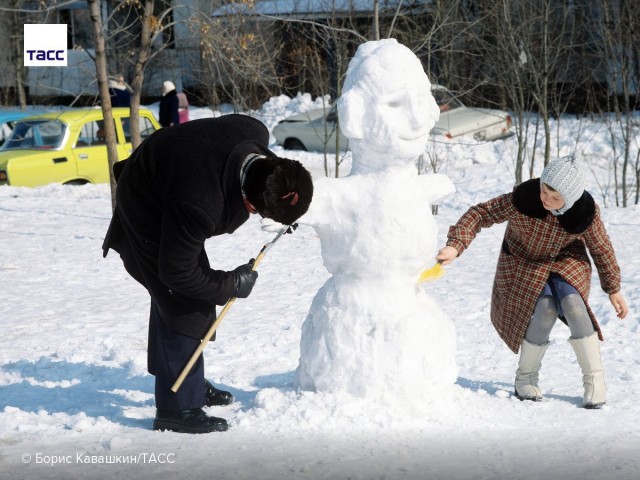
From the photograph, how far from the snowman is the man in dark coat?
0.35m

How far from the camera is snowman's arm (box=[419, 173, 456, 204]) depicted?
4113 mm

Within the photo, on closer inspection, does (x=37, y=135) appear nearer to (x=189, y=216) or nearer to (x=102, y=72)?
(x=102, y=72)

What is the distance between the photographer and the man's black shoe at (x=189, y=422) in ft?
12.9

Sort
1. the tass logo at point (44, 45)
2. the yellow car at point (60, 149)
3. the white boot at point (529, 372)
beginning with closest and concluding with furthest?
the white boot at point (529, 372) → the tass logo at point (44, 45) → the yellow car at point (60, 149)

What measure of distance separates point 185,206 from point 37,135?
9750 mm

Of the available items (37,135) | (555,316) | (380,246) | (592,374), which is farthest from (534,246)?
(37,135)

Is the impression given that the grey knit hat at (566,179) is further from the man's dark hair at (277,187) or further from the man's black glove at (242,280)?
the man's black glove at (242,280)

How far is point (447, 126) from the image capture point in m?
14.5

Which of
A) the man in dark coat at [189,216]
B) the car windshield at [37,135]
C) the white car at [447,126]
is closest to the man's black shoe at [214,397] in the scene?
the man in dark coat at [189,216]

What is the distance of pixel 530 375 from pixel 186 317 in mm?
1721

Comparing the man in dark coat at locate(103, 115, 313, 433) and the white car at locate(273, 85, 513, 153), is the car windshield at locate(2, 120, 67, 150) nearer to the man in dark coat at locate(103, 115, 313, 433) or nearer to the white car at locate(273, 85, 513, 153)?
the white car at locate(273, 85, 513, 153)

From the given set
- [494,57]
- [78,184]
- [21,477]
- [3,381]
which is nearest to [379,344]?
[21,477]

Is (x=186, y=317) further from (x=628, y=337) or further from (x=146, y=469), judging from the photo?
(x=628, y=337)

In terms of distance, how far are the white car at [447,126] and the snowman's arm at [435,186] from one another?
31.3 ft
